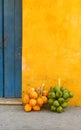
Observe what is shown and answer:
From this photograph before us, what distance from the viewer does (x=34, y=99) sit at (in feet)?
20.2

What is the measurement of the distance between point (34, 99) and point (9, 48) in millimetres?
1093

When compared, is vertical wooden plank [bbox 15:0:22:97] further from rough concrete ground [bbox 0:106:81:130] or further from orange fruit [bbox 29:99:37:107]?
orange fruit [bbox 29:99:37:107]

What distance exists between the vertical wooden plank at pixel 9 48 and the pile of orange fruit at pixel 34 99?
0.55m

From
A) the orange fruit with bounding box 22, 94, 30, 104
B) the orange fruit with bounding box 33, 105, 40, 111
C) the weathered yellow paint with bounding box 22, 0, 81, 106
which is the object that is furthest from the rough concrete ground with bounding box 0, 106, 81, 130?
the weathered yellow paint with bounding box 22, 0, 81, 106

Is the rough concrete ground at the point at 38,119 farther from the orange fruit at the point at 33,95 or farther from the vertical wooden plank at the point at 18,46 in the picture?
the vertical wooden plank at the point at 18,46

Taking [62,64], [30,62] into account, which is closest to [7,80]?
[30,62]

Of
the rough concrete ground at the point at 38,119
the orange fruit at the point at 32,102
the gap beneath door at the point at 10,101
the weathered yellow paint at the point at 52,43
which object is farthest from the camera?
the gap beneath door at the point at 10,101

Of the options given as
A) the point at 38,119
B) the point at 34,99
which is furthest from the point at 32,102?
the point at 38,119

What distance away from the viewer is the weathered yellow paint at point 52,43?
20.7 ft

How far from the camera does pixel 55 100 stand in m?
6.14

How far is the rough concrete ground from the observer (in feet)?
18.2

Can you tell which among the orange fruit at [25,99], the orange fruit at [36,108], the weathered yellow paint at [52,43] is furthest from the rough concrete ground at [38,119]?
the weathered yellow paint at [52,43]

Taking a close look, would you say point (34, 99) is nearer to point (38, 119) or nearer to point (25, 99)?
point (25, 99)

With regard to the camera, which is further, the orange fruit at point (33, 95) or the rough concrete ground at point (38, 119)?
the orange fruit at point (33, 95)
